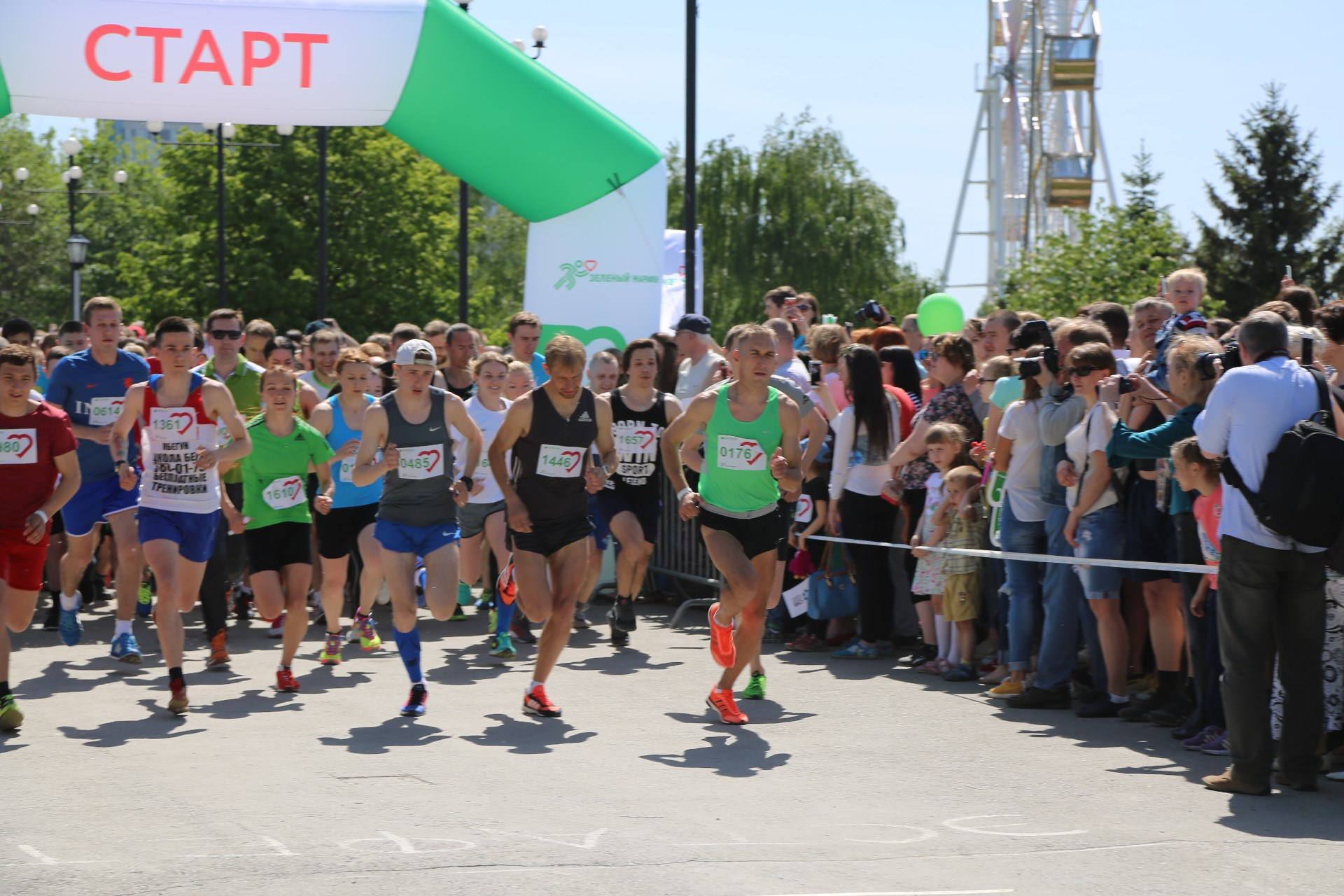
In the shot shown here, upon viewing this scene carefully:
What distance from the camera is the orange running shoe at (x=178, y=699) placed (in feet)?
27.0

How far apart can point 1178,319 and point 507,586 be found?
424cm

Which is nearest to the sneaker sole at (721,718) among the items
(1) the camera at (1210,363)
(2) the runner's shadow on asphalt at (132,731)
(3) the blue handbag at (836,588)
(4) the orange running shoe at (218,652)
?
(3) the blue handbag at (836,588)

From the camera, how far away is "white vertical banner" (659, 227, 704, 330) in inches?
658

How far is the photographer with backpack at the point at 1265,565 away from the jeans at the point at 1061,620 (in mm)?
1978

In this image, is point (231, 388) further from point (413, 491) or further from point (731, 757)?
point (731, 757)

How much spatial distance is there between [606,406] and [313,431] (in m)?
2.16

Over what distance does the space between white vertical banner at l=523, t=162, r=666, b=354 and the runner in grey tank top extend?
4826mm

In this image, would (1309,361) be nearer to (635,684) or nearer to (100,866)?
(635,684)

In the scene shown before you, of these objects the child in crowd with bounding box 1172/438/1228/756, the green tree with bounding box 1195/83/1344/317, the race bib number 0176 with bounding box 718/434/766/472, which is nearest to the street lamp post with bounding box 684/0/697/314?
the race bib number 0176 with bounding box 718/434/766/472

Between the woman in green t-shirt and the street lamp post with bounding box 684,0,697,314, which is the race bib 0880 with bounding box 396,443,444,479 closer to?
the woman in green t-shirt

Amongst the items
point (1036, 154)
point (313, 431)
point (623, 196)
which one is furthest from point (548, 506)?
point (1036, 154)

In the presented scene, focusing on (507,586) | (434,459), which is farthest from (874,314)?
(434,459)

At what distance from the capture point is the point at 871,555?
10.4m

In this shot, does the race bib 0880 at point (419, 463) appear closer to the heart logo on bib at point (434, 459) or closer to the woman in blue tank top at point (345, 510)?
the heart logo on bib at point (434, 459)
